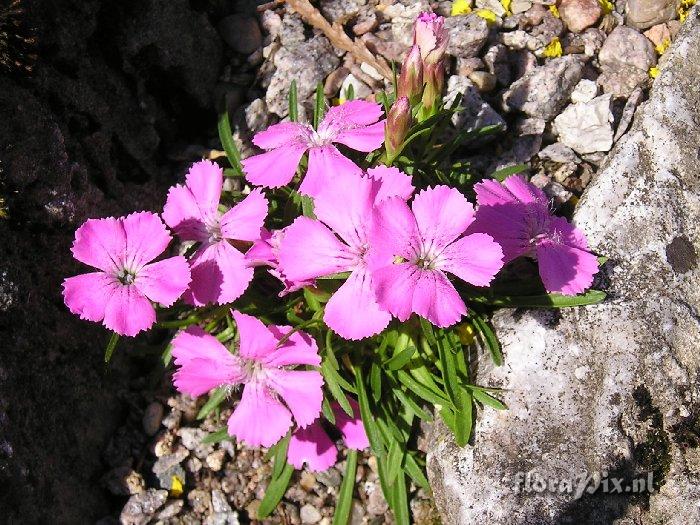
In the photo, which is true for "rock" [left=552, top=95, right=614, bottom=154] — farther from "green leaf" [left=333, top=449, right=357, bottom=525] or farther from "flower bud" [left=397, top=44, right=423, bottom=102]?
"green leaf" [left=333, top=449, right=357, bottom=525]

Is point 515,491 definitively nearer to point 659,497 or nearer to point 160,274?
point 659,497

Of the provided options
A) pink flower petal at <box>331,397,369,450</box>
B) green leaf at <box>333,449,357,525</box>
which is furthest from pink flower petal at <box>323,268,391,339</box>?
green leaf at <box>333,449,357,525</box>

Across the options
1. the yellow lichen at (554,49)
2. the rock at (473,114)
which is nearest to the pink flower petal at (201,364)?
the rock at (473,114)

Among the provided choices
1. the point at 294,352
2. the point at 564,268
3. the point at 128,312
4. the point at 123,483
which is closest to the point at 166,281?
the point at 128,312

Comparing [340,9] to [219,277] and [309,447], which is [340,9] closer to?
[219,277]

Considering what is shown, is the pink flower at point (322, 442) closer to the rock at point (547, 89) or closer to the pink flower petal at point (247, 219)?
the pink flower petal at point (247, 219)
